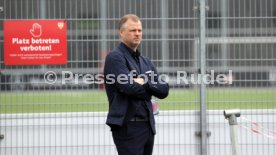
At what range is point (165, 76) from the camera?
22.9ft

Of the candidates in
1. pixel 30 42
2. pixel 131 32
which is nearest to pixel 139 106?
pixel 131 32

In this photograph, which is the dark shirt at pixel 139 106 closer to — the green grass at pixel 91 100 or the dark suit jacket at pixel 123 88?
the dark suit jacket at pixel 123 88

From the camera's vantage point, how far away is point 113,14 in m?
6.98

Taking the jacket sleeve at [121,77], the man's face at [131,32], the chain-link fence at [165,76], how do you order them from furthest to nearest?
the chain-link fence at [165,76] → the man's face at [131,32] → the jacket sleeve at [121,77]

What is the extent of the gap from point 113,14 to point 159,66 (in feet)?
2.73

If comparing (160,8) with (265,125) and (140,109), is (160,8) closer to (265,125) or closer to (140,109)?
(265,125)

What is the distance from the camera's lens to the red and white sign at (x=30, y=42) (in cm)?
686

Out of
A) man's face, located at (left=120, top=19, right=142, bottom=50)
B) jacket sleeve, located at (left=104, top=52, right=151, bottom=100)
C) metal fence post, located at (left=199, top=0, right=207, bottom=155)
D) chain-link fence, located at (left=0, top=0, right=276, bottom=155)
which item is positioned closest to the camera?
jacket sleeve, located at (left=104, top=52, right=151, bottom=100)

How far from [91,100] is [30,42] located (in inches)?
39.3

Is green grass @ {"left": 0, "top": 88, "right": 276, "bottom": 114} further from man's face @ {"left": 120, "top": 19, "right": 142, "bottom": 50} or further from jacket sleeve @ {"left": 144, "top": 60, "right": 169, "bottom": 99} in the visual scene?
man's face @ {"left": 120, "top": 19, "right": 142, "bottom": 50}

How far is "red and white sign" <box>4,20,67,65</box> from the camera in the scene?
6.86 metres

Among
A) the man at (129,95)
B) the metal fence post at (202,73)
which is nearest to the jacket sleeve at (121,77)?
the man at (129,95)

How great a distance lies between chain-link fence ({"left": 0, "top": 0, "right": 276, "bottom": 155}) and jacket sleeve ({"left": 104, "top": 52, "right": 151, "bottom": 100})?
250cm

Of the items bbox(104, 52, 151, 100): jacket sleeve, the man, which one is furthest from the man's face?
bbox(104, 52, 151, 100): jacket sleeve
